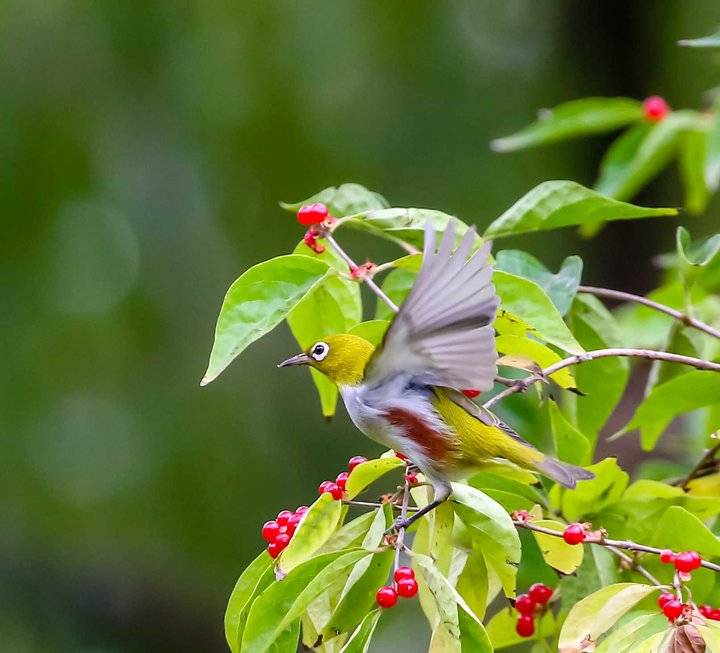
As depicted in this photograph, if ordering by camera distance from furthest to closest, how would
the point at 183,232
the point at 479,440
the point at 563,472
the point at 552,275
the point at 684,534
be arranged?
1. the point at 183,232
2. the point at 552,275
3. the point at 479,440
4. the point at 563,472
5. the point at 684,534

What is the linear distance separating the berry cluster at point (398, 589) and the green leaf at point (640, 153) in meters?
1.68

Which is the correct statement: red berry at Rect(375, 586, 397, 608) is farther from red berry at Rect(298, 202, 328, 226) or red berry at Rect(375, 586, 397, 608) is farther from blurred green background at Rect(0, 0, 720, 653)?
blurred green background at Rect(0, 0, 720, 653)

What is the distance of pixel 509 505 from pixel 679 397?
1.17 ft

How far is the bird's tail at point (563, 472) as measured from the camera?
1.55 meters

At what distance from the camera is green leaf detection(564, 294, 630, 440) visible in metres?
1.84

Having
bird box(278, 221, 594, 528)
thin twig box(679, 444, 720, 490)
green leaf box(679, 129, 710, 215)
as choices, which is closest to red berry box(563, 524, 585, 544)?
bird box(278, 221, 594, 528)

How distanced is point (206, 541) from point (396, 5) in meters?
3.66

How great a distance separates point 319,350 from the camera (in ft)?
5.59

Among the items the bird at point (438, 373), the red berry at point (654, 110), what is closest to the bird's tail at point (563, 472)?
the bird at point (438, 373)

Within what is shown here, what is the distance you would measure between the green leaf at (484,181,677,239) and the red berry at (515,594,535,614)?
23.2 inches

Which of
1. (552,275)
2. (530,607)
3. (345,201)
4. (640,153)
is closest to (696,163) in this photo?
(640,153)

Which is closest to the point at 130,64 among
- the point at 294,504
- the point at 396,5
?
the point at 396,5

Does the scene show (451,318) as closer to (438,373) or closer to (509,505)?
(438,373)

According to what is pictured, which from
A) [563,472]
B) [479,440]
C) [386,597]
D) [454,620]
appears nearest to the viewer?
[454,620]
